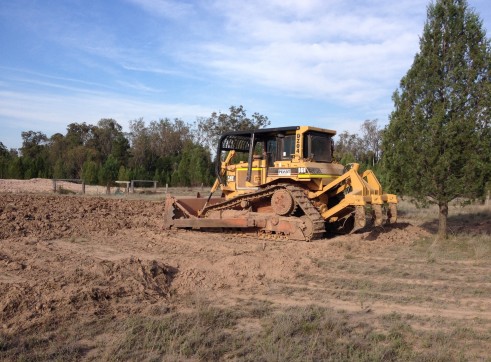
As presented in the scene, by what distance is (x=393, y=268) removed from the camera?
27.8ft

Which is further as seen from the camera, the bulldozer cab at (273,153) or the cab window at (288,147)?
the cab window at (288,147)

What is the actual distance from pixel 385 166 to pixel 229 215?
14.5 ft

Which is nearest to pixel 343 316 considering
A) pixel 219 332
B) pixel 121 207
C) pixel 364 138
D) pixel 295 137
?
pixel 219 332

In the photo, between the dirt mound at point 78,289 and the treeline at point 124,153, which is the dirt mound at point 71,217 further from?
the treeline at point 124,153

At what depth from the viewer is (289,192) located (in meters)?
11.6

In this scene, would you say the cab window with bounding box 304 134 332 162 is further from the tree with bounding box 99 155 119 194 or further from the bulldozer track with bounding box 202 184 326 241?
the tree with bounding box 99 155 119 194

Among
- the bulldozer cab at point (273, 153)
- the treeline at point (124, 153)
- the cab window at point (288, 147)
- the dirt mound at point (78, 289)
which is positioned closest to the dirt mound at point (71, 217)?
the bulldozer cab at point (273, 153)

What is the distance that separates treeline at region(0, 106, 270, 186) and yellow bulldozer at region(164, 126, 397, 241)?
2842 centimetres

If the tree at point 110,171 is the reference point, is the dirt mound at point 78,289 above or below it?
below

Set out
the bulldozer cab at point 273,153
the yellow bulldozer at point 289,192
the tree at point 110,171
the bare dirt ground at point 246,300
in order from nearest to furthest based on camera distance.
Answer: the bare dirt ground at point 246,300
the yellow bulldozer at point 289,192
the bulldozer cab at point 273,153
the tree at point 110,171

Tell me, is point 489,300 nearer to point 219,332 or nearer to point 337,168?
point 219,332

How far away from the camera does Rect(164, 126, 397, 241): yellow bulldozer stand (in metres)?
11.3

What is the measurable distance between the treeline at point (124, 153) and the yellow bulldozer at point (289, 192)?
2842 cm

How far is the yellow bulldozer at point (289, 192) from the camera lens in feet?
37.2
